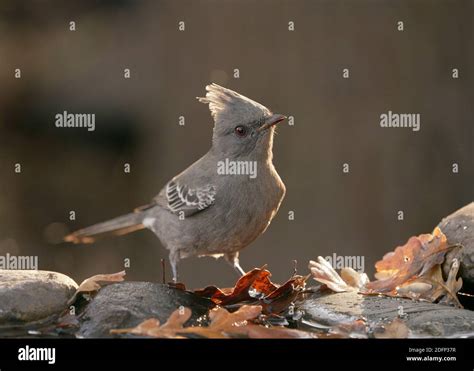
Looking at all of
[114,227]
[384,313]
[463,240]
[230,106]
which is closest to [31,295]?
[384,313]

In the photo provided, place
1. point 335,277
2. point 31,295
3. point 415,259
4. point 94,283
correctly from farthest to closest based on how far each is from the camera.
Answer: point 335,277, point 415,259, point 94,283, point 31,295

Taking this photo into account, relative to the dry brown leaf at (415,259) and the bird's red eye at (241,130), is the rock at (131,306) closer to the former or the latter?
the dry brown leaf at (415,259)

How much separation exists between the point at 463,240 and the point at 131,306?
5.65 feet

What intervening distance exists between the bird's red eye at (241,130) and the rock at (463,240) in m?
1.39

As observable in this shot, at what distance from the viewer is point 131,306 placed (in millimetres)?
3432

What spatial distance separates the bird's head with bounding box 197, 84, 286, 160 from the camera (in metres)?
4.62

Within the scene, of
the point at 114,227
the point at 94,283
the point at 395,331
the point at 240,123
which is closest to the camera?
the point at 395,331

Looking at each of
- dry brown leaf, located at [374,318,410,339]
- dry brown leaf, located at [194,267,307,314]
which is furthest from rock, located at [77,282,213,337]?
dry brown leaf, located at [374,318,410,339]

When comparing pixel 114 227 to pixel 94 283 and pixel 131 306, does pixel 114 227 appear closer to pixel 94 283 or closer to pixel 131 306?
pixel 94 283

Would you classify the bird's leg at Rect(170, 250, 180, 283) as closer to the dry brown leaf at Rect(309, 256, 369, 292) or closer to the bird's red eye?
the bird's red eye

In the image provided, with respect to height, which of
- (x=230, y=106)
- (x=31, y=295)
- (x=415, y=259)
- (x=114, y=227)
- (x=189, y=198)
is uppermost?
(x=230, y=106)

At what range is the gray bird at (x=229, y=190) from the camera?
4625mm

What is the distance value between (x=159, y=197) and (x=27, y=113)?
3.56m
